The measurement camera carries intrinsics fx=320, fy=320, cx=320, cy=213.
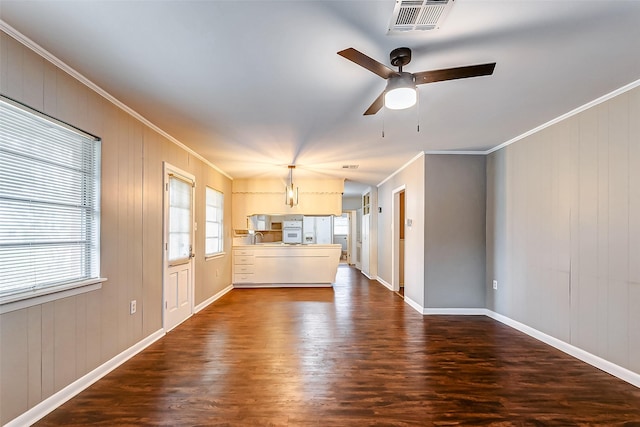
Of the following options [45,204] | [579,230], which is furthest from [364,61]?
[579,230]

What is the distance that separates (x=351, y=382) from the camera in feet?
8.26

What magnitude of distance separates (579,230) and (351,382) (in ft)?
8.48

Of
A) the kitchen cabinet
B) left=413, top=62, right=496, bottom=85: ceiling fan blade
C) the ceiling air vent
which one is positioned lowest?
the kitchen cabinet

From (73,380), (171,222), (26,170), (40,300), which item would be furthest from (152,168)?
(73,380)

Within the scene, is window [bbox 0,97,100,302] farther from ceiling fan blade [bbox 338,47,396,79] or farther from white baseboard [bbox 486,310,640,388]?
white baseboard [bbox 486,310,640,388]

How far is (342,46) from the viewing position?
198 cm

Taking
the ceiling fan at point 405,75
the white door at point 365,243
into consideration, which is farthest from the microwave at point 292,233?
the ceiling fan at point 405,75

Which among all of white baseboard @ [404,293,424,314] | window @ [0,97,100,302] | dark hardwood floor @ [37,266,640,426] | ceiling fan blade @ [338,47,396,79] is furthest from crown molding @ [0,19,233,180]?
white baseboard @ [404,293,424,314]

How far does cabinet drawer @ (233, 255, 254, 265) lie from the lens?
6824 mm

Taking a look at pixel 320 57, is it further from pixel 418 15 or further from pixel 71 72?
pixel 71 72

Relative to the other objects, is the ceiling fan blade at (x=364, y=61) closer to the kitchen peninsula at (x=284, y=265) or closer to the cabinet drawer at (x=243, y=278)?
the kitchen peninsula at (x=284, y=265)

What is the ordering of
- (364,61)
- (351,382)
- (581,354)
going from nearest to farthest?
(364,61)
(351,382)
(581,354)

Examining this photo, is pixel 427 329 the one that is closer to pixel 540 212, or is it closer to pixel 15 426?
pixel 540 212

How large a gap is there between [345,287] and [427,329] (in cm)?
307
